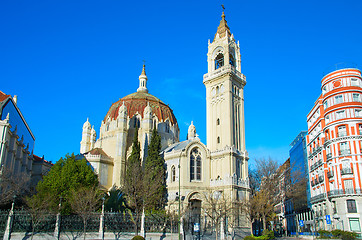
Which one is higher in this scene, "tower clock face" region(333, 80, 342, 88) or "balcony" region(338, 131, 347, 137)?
"tower clock face" region(333, 80, 342, 88)

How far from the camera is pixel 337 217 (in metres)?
39.8

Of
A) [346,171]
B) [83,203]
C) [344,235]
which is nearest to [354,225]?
[346,171]

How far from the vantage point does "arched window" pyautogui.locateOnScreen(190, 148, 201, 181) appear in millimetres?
48938

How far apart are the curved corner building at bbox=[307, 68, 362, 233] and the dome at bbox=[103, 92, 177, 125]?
28.4 metres

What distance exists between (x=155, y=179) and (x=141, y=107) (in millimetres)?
22260

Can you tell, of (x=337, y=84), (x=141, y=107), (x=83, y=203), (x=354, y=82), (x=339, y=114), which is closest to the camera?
(x=83, y=203)

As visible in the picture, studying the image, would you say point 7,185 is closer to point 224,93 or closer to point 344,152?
point 224,93

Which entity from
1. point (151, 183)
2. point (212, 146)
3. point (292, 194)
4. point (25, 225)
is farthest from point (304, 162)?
point (25, 225)

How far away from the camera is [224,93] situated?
52.7 meters

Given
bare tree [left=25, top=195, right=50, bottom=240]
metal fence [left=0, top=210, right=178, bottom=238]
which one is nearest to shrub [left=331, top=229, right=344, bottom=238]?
metal fence [left=0, top=210, right=178, bottom=238]

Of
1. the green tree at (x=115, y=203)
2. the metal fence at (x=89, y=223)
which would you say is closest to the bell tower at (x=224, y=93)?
the green tree at (x=115, y=203)

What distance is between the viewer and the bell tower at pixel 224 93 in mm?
51188

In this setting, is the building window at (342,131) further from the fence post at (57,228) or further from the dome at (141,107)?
the fence post at (57,228)

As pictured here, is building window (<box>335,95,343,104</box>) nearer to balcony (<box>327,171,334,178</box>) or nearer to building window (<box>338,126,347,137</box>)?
building window (<box>338,126,347,137</box>)
